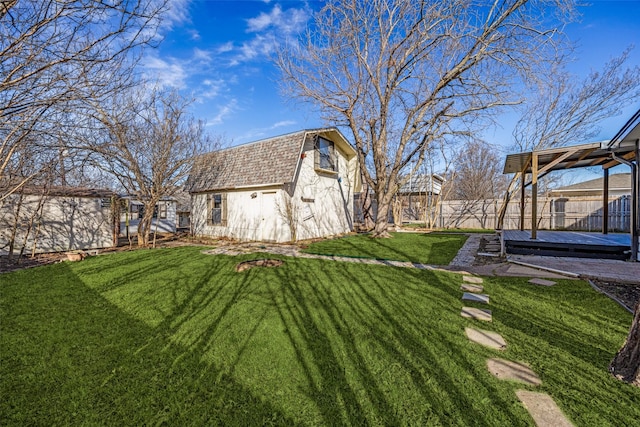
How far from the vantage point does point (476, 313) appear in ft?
11.8

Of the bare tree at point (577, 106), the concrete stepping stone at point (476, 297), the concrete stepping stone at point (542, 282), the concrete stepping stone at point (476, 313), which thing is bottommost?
the concrete stepping stone at point (476, 313)

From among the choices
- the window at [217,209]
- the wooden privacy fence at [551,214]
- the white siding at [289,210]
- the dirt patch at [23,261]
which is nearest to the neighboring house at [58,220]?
the dirt patch at [23,261]

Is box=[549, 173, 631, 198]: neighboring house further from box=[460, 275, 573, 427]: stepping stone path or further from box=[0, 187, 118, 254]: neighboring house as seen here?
box=[0, 187, 118, 254]: neighboring house

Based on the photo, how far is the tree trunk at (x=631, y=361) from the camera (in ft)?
7.32

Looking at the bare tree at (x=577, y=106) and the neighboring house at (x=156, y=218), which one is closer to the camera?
the bare tree at (x=577, y=106)

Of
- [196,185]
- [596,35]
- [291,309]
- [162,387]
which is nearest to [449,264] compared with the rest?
[291,309]

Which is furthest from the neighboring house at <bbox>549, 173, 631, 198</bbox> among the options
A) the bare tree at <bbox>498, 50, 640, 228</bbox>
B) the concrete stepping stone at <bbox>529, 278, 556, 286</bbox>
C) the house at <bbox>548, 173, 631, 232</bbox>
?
the concrete stepping stone at <bbox>529, 278, 556, 286</bbox>

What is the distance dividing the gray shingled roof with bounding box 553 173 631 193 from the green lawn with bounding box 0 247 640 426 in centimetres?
2599

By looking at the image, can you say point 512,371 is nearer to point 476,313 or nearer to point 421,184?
point 476,313

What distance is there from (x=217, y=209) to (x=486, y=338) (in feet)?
39.6

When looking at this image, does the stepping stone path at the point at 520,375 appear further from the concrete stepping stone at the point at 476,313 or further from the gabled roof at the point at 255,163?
the gabled roof at the point at 255,163

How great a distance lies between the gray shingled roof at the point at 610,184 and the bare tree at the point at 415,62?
Answer: 18.7 metres

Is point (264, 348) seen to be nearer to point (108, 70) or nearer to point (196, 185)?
point (108, 70)

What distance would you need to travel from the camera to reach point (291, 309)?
3.81m
